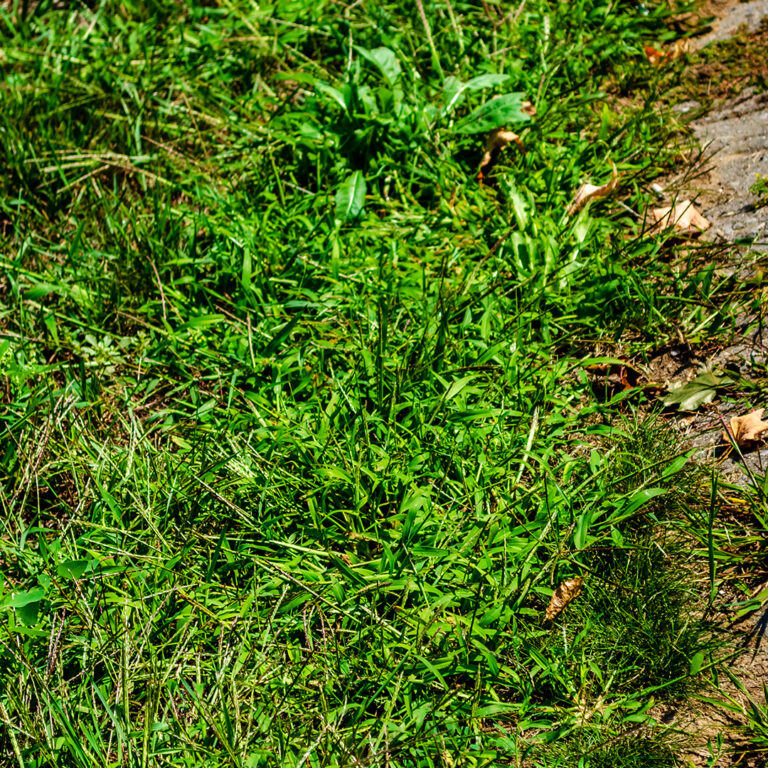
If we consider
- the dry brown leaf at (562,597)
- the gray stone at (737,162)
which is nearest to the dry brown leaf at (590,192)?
the gray stone at (737,162)

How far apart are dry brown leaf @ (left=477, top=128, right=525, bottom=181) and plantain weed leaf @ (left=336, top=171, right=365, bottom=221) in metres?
0.47

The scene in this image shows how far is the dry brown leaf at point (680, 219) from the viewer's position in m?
2.33

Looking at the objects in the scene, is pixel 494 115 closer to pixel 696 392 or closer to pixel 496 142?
pixel 496 142

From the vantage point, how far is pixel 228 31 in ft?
10.3

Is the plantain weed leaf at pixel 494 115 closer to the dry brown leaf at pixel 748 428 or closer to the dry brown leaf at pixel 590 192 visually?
the dry brown leaf at pixel 590 192

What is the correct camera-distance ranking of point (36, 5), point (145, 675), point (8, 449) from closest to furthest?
point (145, 675)
point (8, 449)
point (36, 5)

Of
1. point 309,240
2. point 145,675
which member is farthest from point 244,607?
point 309,240

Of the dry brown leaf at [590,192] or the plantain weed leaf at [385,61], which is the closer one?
the dry brown leaf at [590,192]

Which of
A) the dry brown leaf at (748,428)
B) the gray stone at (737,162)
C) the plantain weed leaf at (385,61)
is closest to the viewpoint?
the dry brown leaf at (748,428)

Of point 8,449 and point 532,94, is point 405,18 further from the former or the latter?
point 8,449

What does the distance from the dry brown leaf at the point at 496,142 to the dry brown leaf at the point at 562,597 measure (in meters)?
1.57

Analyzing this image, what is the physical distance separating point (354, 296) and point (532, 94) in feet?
3.85

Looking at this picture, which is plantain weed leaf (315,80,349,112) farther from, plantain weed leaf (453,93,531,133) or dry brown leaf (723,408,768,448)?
dry brown leaf (723,408,768,448)

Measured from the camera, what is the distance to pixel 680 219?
2.35 metres
